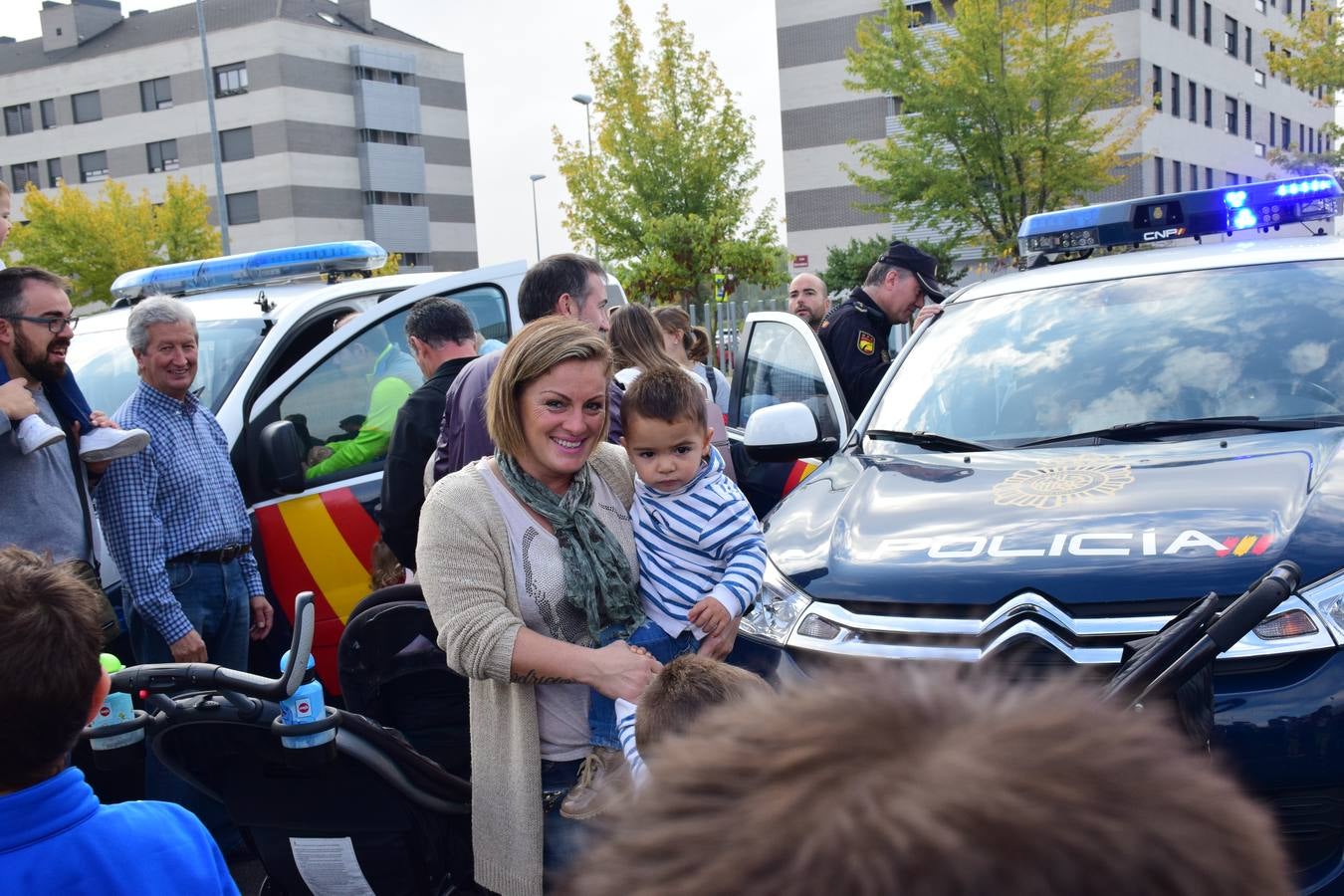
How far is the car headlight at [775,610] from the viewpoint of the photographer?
301 cm

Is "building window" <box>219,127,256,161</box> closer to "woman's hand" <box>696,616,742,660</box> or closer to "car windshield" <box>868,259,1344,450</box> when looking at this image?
"car windshield" <box>868,259,1344,450</box>

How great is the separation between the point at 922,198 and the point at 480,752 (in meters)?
24.3

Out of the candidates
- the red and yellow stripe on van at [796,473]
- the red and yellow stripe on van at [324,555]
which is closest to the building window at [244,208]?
the red and yellow stripe on van at [324,555]

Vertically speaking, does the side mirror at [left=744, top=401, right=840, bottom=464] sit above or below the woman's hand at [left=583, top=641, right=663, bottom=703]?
above

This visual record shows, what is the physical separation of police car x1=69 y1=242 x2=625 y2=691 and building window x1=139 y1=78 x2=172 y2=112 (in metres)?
53.6

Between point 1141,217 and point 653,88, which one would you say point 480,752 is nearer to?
point 1141,217

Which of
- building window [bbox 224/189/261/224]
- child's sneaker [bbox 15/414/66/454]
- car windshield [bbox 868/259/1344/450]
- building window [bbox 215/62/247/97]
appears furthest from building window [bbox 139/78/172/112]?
car windshield [bbox 868/259/1344/450]

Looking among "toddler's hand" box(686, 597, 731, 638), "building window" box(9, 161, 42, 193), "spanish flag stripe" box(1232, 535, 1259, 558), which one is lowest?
"toddler's hand" box(686, 597, 731, 638)

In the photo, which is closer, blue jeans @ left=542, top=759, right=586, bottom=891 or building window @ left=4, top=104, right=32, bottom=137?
blue jeans @ left=542, top=759, right=586, bottom=891

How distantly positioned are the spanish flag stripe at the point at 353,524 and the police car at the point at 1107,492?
5.90 feet

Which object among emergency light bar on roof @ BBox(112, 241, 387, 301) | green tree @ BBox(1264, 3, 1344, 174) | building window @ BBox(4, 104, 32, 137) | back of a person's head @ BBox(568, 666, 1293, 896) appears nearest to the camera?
back of a person's head @ BBox(568, 666, 1293, 896)

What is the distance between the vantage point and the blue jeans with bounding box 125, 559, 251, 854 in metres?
4.12

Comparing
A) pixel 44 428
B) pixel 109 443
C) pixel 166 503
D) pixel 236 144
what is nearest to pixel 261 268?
pixel 166 503

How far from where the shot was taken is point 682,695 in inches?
72.5
